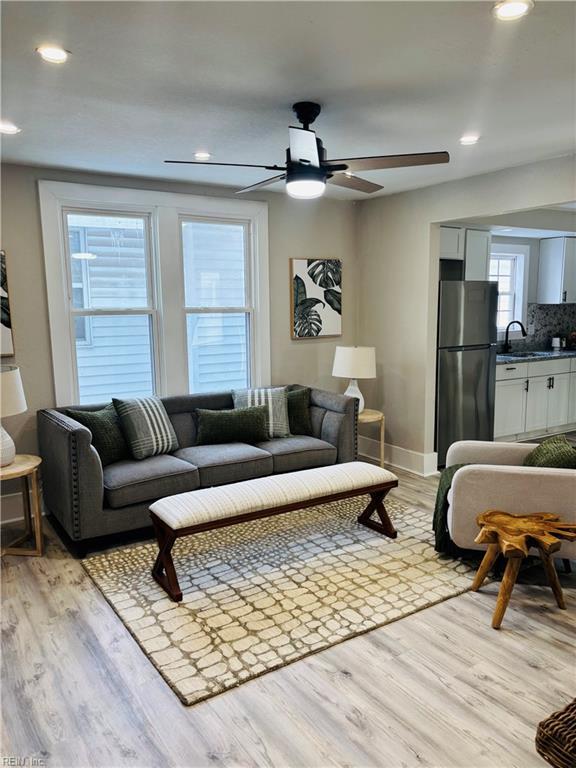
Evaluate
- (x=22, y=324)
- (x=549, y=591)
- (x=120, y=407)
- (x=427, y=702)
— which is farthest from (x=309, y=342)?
(x=427, y=702)

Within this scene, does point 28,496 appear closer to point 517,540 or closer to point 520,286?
point 517,540

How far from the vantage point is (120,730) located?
2.06m

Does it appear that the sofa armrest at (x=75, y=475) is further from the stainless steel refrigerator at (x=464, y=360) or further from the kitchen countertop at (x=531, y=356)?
the kitchen countertop at (x=531, y=356)

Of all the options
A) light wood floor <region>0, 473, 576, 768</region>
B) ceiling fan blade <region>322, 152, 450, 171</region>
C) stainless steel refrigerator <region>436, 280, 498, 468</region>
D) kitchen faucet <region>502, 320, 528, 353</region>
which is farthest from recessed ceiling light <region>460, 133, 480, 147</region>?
kitchen faucet <region>502, 320, 528, 353</region>

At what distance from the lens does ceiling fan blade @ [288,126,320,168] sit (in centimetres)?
256

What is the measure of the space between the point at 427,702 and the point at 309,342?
3.66 m

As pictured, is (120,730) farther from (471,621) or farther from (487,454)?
(487,454)

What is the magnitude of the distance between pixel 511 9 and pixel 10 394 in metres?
3.22

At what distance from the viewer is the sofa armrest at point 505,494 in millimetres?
2854

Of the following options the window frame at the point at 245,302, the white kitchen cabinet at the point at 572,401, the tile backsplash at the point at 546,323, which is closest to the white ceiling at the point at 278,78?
the window frame at the point at 245,302

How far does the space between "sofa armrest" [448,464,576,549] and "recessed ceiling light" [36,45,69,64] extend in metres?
2.64

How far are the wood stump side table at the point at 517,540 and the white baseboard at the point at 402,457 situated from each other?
2215 millimetres

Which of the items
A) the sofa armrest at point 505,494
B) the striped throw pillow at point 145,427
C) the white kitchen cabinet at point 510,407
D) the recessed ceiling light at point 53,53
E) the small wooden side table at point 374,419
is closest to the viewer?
the recessed ceiling light at point 53,53

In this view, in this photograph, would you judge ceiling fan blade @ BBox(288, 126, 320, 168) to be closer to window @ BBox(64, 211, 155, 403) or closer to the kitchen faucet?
window @ BBox(64, 211, 155, 403)
